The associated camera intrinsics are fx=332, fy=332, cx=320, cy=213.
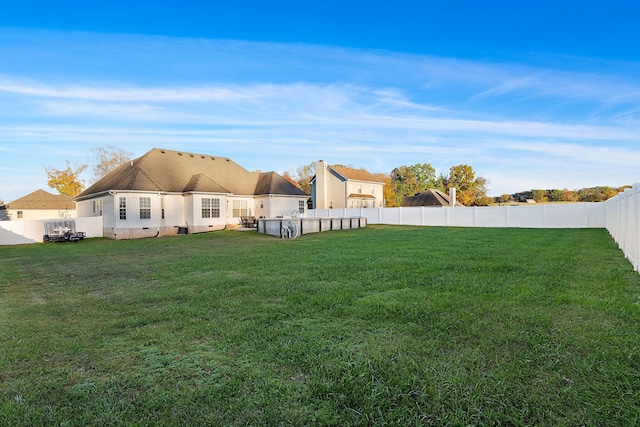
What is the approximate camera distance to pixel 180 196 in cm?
2216

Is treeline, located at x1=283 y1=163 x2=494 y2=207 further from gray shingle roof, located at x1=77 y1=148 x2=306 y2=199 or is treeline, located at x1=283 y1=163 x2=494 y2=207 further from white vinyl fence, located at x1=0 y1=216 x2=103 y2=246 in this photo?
white vinyl fence, located at x1=0 y1=216 x2=103 y2=246

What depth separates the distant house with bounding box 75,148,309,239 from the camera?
20.0 metres

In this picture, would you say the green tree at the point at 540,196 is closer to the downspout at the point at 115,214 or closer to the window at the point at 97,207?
the downspout at the point at 115,214

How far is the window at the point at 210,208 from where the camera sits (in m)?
22.2

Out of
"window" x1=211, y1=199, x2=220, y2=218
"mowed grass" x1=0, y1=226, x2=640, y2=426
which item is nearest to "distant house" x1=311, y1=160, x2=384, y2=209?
"window" x1=211, y1=199, x2=220, y2=218

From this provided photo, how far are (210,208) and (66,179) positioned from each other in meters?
34.5

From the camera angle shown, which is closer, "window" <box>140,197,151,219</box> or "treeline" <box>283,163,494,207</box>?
"window" <box>140,197,151,219</box>

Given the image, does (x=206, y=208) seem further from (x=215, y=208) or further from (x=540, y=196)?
(x=540, y=196)

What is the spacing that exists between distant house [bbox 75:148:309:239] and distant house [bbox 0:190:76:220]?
68.2ft

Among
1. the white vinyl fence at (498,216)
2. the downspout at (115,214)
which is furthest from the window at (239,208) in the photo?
the downspout at (115,214)

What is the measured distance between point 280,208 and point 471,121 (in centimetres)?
1490

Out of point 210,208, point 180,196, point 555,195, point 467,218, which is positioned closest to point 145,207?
point 180,196

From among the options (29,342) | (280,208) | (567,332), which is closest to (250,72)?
(280,208)

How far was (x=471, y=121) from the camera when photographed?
2161cm
